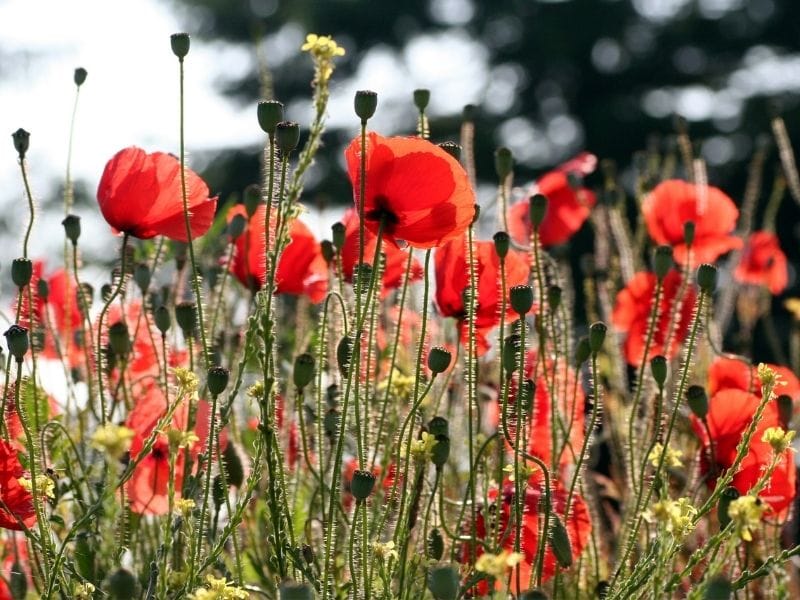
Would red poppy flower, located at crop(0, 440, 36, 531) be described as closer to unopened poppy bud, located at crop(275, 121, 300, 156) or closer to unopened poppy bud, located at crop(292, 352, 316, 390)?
unopened poppy bud, located at crop(292, 352, 316, 390)

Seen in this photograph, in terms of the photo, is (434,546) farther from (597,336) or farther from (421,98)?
(421,98)

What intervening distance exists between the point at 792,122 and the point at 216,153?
492 cm

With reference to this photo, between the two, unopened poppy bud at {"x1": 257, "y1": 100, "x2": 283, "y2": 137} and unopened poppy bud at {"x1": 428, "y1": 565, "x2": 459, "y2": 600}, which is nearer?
unopened poppy bud at {"x1": 428, "y1": 565, "x2": 459, "y2": 600}

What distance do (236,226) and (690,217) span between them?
87 cm

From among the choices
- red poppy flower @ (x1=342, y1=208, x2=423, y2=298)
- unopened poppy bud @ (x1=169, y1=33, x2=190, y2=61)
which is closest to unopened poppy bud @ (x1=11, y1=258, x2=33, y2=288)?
→ unopened poppy bud @ (x1=169, y1=33, x2=190, y2=61)

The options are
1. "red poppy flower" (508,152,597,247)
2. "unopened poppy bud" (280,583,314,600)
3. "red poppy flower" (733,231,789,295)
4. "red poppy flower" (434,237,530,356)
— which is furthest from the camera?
"red poppy flower" (733,231,789,295)

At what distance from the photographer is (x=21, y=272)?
139 centimetres

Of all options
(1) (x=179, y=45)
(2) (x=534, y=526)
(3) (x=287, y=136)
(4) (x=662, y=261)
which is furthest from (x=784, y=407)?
(1) (x=179, y=45)

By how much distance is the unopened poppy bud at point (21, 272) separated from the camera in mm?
1379

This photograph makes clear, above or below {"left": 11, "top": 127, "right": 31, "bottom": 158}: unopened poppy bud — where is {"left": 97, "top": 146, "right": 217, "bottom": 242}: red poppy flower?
below

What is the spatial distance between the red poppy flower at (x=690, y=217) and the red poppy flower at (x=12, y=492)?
121cm

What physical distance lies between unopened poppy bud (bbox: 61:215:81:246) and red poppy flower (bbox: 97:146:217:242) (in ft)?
0.19

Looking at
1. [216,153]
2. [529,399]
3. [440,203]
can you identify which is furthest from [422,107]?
[216,153]

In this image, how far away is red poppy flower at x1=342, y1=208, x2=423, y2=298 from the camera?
168 cm
